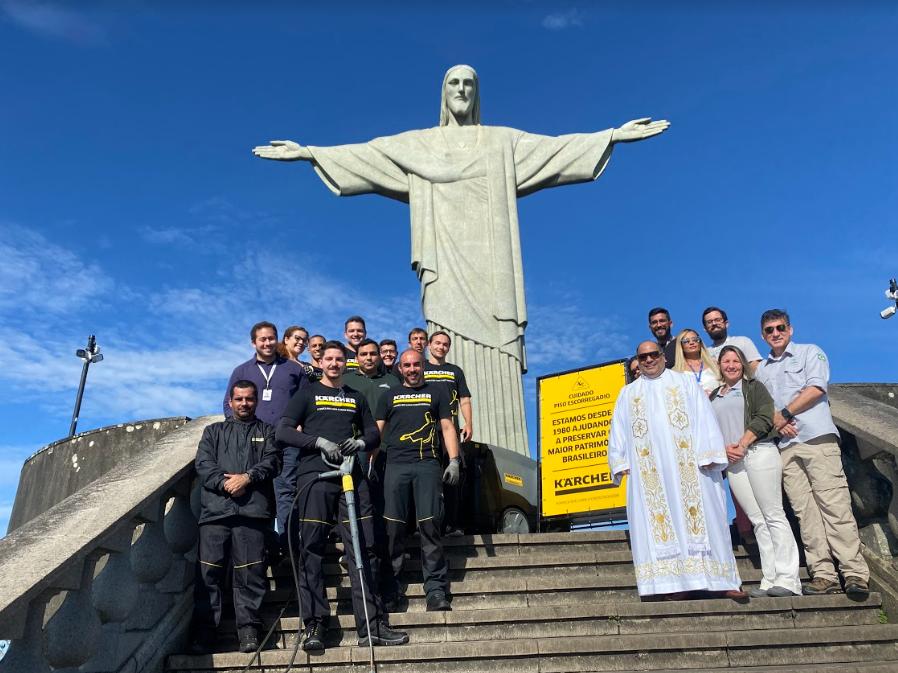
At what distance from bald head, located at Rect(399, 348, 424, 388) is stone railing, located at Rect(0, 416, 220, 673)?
1.58m

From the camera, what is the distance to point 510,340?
9.87 meters

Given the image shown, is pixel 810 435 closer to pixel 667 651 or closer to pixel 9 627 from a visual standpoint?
pixel 667 651

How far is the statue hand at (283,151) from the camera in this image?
10289 mm

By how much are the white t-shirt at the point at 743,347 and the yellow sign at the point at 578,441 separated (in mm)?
1443

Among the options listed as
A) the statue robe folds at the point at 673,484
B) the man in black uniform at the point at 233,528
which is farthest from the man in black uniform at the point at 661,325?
the man in black uniform at the point at 233,528

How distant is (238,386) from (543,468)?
13.5 ft

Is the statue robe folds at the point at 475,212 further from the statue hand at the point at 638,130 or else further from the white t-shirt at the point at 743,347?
the white t-shirt at the point at 743,347

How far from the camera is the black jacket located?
4953 mm

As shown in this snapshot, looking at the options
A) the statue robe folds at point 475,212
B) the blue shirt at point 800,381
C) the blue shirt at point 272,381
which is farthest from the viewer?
the statue robe folds at point 475,212

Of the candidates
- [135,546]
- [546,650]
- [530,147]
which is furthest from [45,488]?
[546,650]

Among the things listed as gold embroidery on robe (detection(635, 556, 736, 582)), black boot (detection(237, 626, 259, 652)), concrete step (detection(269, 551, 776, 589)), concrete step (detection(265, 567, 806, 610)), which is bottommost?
black boot (detection(237, 626, 259, 652))

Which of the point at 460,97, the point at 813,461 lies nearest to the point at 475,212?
the point at 460,97

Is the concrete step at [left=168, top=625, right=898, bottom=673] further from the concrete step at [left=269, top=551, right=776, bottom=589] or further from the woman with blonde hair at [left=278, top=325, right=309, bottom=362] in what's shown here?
the woman with blonde hair at [left=278, top=325, right=309, bottom=362]

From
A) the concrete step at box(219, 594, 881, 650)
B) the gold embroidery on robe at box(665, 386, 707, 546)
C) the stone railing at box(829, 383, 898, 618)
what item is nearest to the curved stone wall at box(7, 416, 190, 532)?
the concrete step at box(219, 594, 881, 650)
